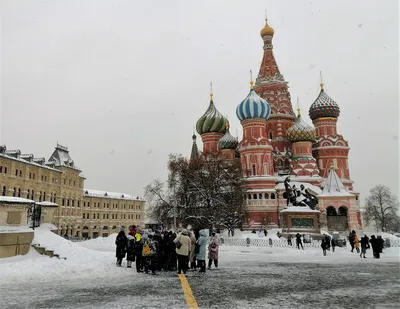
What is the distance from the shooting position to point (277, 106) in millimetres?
54406

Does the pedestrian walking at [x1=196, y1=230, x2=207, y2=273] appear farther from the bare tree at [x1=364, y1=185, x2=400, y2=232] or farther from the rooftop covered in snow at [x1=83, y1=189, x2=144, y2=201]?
the rooftop covered in snow at [x1=83, y1=189, x2=144, y2=201]

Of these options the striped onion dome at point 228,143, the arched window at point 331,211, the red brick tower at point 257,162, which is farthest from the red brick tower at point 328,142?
the striped onion dome at point 228,143

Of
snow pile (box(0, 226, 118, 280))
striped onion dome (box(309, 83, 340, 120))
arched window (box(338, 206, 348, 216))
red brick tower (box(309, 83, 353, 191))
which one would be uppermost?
striped onion dome (box(309, 83, 340, 120))

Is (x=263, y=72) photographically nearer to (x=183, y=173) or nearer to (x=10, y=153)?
(x=183, y=173)

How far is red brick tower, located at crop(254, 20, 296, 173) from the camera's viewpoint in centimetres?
5250

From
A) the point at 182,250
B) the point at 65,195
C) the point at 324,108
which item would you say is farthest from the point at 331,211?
the point at 65,195

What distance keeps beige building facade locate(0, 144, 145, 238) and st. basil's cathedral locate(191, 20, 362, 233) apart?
23199mm

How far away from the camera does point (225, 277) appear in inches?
384

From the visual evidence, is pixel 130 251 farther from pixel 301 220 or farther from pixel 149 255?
pixel 301 220

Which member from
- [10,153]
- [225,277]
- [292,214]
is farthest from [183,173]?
[225,277]

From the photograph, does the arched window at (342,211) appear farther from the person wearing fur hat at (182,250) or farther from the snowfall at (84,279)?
the person wearing fur hat at (182,250)

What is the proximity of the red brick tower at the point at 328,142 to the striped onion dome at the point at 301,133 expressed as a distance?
316 centimetres

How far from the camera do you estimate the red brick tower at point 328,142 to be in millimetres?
51188

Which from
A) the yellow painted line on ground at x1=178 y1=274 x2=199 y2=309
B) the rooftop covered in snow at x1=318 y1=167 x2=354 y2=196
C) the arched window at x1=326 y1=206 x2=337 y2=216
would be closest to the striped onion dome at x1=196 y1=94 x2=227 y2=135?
the rooftop covered in snow at x1=318 y1=167 x2=354 y2=196
